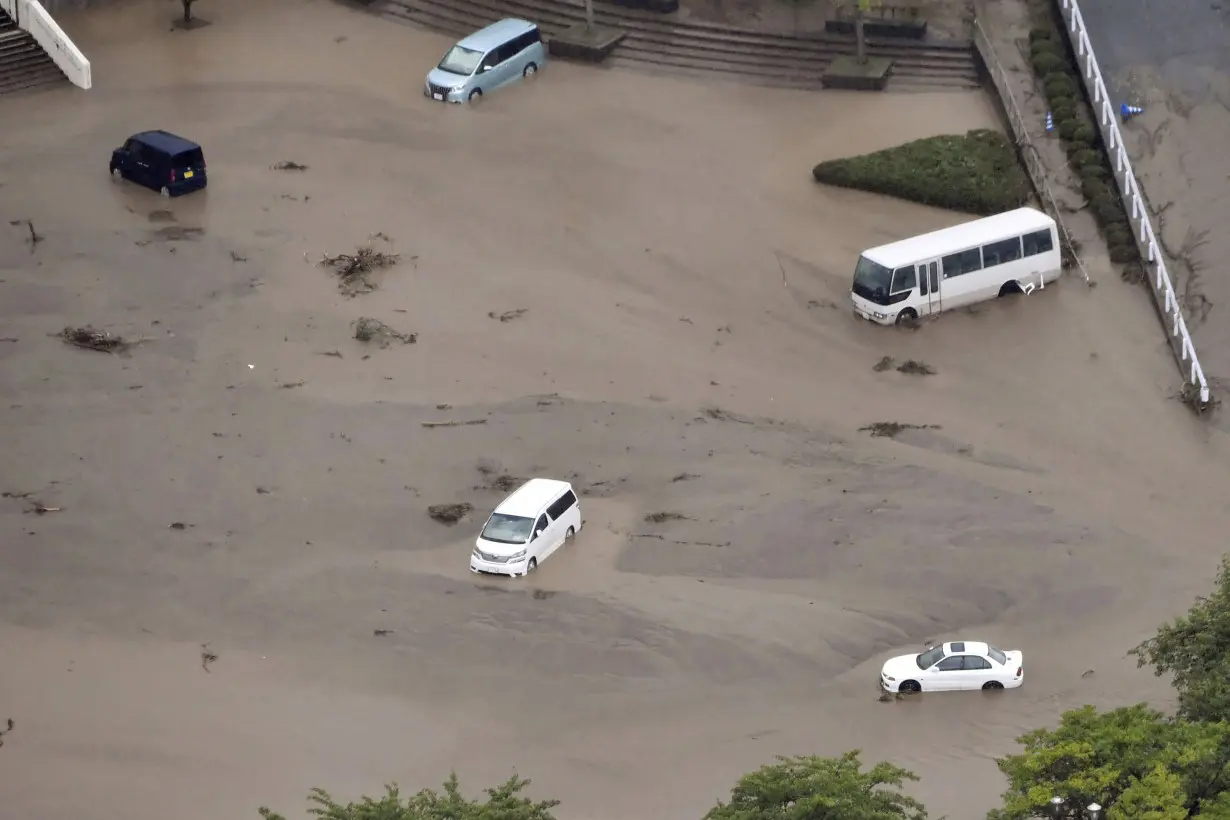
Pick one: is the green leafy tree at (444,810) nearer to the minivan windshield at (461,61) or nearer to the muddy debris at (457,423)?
the muddy debris at (457,423)

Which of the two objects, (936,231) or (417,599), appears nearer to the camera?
(417,599)

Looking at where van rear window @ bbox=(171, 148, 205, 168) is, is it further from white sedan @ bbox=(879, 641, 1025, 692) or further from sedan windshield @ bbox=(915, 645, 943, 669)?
sedan windshield @ bbox=(915, 645, 943, 669)

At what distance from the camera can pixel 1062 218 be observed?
38.5m

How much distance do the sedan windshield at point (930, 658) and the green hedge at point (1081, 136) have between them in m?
12.6

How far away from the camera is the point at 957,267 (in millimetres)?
36500

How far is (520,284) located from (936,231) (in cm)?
814

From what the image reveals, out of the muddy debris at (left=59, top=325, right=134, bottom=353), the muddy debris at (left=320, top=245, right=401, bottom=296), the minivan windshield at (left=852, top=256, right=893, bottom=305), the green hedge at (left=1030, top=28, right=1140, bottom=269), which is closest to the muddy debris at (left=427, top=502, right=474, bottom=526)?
the muddy debris at (left=320, top=245, right=401, bottom=296)

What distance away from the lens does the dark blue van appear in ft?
132

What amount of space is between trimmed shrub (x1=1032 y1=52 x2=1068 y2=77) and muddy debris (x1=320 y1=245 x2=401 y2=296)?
567 inches

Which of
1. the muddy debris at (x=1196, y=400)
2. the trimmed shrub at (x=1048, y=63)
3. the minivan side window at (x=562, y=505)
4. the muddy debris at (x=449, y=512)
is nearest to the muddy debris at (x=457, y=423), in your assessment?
the muddy debris at (x=449, y=512)

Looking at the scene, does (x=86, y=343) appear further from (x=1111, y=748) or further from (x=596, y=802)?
(x=1111, y=748)

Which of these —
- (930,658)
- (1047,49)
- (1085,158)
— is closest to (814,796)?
(930,658)

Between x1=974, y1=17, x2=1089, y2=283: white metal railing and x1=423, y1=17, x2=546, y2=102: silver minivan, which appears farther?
x1=423, y1=17, x2=546, y2=102: silver minivan

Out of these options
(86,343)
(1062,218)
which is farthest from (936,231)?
(86,343)
